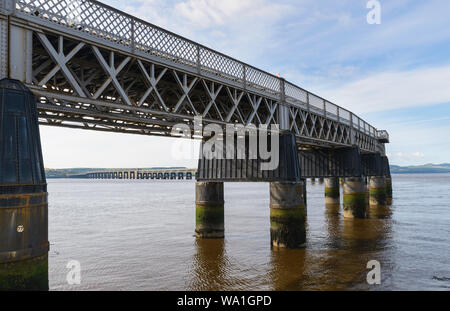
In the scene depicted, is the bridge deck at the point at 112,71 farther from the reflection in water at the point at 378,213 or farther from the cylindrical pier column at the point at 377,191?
the cylindrical pier column at the point at 377,191

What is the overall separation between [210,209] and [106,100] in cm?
1173

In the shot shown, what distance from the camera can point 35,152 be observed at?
10.5m

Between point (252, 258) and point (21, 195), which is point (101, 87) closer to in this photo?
point (21, 195)

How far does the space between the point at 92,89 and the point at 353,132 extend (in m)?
32.1

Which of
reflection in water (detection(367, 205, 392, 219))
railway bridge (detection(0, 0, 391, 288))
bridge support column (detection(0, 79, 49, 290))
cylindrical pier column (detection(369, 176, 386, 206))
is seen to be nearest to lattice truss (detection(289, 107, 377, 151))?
railway bridge (detection(0, 0, 391, 288))

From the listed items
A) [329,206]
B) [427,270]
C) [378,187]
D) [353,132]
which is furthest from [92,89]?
[378,187]

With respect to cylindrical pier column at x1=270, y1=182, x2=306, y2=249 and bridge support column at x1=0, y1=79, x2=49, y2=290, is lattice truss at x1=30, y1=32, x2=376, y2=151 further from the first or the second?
cylindrical pier column at x1=270, y1=182, x2=306, y2=249

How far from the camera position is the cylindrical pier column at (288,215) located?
66.0 ft

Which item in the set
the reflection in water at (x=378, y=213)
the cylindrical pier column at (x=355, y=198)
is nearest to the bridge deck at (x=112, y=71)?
the cylindrical pier column at (x=355, y=198)

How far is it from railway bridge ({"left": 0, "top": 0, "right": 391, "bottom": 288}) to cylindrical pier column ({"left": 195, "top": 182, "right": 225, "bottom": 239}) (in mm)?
77

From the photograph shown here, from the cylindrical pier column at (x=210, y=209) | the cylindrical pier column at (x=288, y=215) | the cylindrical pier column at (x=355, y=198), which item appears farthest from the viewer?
the cylindrical pier column at (x=355, y=198)

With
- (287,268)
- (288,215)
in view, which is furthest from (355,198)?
(287,268)

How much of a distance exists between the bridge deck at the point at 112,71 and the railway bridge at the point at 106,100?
0.15 feet

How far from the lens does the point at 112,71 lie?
540 inches
